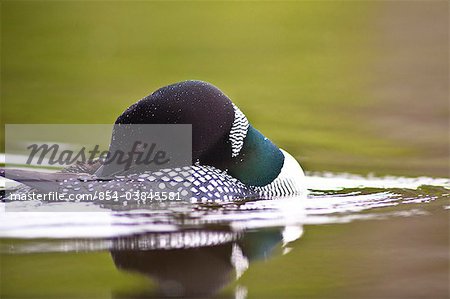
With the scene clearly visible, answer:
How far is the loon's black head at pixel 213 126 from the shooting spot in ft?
18.2

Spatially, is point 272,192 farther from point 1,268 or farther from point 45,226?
point 1,268

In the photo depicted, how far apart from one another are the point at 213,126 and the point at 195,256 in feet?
4.46

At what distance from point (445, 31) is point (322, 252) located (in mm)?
8207

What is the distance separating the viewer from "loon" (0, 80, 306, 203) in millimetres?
5438

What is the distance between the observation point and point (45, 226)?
4.95m

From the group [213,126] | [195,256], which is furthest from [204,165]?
[195,256]

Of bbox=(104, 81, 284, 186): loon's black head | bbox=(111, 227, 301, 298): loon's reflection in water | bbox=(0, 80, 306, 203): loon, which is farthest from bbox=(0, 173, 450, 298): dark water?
bbox=(104, 81, 284, 186): loon's black head

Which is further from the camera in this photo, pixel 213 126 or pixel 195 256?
pixel 213 126

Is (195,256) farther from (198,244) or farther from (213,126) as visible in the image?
(213,126)

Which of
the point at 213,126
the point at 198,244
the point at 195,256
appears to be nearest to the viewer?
the point at 195,256

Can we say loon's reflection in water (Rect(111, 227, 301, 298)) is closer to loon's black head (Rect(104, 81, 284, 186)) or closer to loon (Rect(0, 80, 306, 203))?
loon (Rect(0, 80, 306, 203))

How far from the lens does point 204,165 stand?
18.8 ft

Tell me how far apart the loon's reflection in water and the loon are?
654 millimetres

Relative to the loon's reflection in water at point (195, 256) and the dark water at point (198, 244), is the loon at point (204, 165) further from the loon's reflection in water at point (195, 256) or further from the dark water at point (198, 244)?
the loon's reflection in water at point (195, 256)
